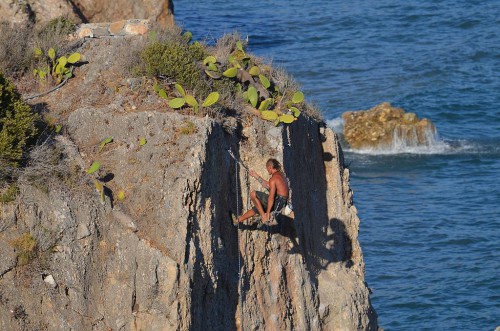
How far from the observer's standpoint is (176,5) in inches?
2482

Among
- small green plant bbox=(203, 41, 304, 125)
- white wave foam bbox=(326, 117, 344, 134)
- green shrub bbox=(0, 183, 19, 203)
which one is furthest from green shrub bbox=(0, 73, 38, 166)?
white wave foam bbox=(326, 117, 344, 134)

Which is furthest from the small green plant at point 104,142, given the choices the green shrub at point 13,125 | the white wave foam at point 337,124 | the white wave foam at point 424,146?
the white wave foam at point 337,124

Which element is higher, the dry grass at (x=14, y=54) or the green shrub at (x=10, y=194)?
the dry grass at (x=14, y=54)

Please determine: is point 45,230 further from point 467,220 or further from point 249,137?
point 467,220

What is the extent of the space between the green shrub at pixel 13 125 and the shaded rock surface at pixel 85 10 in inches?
288

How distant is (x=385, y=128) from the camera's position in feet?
144

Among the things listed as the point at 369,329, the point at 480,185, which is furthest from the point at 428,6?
the point at 369,329

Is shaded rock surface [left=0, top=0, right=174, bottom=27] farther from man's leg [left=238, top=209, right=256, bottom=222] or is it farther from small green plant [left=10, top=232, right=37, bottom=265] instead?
small green plant [left=10, top=232, right=37, bottom=265]

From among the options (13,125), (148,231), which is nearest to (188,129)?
(148,231)

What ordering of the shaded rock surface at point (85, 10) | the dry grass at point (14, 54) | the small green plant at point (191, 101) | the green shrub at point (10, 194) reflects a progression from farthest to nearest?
1. the shaded rock surface at point (85, 10)
2. the dry grass at point (14, 54)
3. the small green plant at point (191, 101)
4. the green shrub at point (10, 194)

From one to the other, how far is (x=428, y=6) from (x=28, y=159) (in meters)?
50.7

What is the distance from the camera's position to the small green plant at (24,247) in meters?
15.6

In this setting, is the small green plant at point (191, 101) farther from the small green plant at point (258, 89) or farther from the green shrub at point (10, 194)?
the green shrub at point (10, 194)

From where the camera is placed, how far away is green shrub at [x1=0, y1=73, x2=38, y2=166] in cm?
1597
